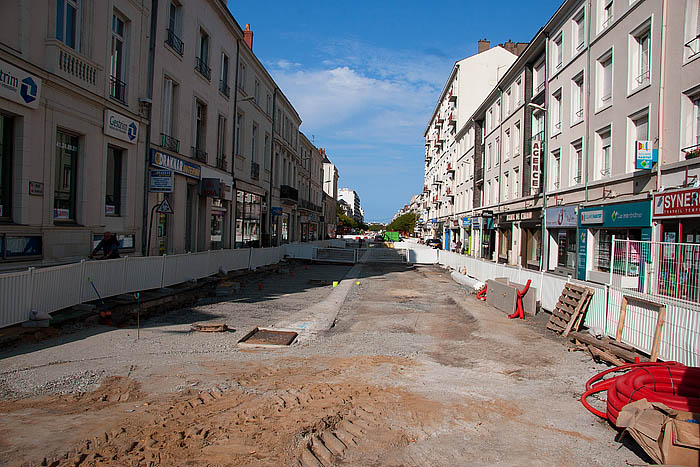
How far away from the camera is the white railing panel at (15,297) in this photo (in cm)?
686

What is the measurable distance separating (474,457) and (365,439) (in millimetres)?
1050

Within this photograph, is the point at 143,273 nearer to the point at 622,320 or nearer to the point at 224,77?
the point at 622,320

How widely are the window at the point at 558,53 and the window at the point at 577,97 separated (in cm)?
205

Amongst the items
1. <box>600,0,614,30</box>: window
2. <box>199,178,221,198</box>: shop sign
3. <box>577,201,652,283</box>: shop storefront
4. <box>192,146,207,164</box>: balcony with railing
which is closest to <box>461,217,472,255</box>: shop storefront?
<box>577,201,652,283</box>: shop storefront

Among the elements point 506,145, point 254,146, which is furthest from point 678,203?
point 254,146

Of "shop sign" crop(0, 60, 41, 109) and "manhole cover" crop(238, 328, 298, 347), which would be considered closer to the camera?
"manhole cover" crop(238, 328, 298, 347)

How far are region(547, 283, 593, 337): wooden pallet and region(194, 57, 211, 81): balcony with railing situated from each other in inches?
643

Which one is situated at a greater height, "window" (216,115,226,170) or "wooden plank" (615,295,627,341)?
"window" (216,115,226,170)

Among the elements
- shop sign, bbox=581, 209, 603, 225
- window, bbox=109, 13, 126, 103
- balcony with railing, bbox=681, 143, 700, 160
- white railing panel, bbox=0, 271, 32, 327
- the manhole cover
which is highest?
window, bbox=109, 13, 126, 103

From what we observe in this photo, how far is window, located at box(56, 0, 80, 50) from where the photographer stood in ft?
35.1

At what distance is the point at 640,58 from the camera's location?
16.4 m

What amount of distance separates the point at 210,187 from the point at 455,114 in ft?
119

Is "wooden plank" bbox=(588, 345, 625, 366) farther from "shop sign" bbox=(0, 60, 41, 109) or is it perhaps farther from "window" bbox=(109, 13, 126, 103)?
"window" bbox=(109, 13, 126, 103)

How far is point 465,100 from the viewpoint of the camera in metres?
47.1
